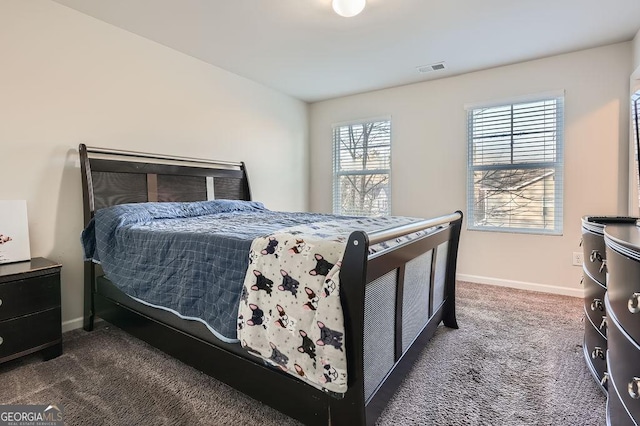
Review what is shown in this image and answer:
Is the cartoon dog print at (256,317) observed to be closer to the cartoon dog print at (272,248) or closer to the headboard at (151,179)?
the cartoon dog print at (272,248)

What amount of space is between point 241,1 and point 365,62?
4.65 feet

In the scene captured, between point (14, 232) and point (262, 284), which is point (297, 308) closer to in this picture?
point (262, 284)

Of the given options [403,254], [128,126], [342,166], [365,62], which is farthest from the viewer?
[342,166]

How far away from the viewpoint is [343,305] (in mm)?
1086

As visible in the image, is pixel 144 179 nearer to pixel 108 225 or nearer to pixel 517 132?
pixel 108 225

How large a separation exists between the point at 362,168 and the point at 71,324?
3400mm

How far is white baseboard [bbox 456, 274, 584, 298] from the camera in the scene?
3.12 meters

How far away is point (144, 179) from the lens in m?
2.80

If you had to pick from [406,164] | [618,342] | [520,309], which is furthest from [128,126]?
[520,309]

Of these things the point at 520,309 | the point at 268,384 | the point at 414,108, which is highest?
the point at 414,108

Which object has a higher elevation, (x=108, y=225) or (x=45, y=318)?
(x=108, y=225)

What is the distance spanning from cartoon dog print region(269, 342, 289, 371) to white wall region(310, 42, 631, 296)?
299 cm

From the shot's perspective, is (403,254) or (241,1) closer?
(403,254)

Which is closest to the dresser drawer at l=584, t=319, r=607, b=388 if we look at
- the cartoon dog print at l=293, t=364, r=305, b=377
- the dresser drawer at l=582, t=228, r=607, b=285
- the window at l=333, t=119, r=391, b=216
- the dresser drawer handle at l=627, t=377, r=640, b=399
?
the dresser drawer at l=582, t=228, r=607, b=285
